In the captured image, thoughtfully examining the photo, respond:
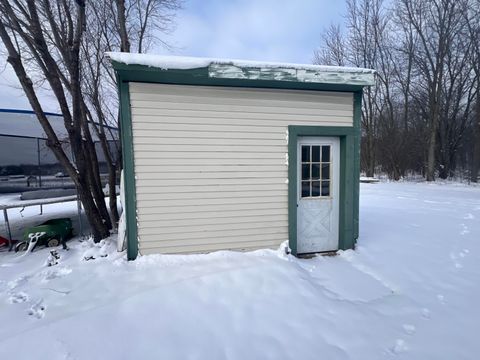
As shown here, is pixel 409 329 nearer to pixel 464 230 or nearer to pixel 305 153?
pixel 305 153

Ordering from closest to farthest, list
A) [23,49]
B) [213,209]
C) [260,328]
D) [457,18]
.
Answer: [260,328] < [213,209] < [23,49] < [457,18]

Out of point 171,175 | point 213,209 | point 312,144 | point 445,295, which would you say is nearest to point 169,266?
point 213,209

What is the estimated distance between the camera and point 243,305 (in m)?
2.83

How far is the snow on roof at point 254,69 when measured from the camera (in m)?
3.24

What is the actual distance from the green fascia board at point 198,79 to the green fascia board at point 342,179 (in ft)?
2.03

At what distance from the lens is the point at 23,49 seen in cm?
555

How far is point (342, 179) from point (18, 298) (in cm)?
472

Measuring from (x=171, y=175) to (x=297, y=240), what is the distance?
231cm

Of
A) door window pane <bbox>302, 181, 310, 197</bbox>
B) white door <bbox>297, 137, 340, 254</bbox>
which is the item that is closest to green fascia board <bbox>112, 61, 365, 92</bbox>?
white door <bbox>297, 137, 340, 254</bbox>

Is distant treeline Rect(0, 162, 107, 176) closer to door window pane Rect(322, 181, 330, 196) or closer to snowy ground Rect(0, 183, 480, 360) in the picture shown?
snowy ground Rect(0, 183, 480, 360)

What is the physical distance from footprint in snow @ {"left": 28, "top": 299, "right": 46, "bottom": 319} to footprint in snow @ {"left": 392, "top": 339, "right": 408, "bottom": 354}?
11.2 ft

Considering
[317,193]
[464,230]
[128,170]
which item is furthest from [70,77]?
[464,230]

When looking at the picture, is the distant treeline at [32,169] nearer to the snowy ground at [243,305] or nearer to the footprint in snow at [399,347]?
the snowy ground at [243,305]

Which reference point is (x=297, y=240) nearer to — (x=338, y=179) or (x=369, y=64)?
(x=338, y=179)
